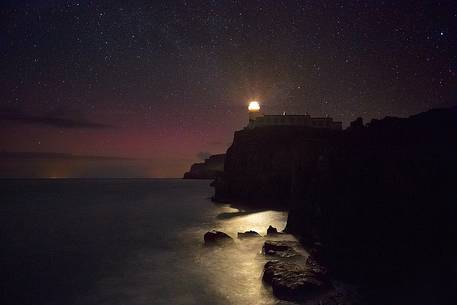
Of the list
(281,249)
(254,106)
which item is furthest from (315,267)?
(254,106)

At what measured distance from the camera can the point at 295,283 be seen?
1548 centimetres

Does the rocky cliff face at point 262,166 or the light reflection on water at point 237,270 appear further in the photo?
the rocky cliff face at point 262,166

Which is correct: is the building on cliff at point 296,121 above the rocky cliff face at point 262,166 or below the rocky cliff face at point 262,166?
above

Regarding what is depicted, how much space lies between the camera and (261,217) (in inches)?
1766

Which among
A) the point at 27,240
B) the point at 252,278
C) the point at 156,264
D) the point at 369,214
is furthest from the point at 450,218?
the point at 27,240

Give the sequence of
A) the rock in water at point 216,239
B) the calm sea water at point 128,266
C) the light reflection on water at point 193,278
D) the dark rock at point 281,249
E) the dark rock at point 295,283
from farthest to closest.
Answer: the rock in water at point 216,239 < the dark rock at point 281,249 < the calm sea water at point 128,266 < the light reflection on water at point 193,278 < the dark rock at point 295,283

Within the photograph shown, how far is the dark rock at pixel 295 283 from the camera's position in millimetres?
15016

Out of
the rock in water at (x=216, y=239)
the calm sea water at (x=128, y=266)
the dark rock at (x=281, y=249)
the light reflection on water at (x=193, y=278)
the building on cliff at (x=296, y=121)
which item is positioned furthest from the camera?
the building on cliff at (x=296, y=121)

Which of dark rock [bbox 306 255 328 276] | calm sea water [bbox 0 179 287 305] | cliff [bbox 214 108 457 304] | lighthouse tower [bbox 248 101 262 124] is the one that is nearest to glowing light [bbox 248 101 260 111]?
lighthouse tower [bbox 248 101 262 124]

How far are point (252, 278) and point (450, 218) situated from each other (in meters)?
13.0

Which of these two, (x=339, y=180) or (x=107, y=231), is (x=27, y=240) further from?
(x=339, y=180)

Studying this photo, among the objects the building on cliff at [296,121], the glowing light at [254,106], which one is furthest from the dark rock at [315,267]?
the glowing light at [254,106]

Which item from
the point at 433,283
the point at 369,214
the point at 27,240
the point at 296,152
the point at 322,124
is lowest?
the point at 27,240

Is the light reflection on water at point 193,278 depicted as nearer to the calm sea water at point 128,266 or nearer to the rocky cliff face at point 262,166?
the calm sea water at point 128,266
